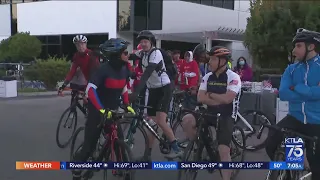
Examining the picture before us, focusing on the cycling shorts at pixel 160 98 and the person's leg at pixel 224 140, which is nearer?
the person's leg at pixel 224 140

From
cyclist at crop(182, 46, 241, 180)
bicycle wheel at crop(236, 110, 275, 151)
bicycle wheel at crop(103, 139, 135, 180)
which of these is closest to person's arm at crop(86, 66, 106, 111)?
bicycle wheel at crop(103, 139, 135, 180)

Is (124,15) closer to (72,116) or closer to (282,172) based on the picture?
(72,116)

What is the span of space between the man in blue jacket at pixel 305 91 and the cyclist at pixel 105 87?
1.82 m

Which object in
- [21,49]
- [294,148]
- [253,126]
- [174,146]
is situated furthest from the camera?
[21,49]

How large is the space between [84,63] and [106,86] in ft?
9.38

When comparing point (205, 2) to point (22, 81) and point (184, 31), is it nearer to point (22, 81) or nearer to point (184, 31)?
point (184, 31)

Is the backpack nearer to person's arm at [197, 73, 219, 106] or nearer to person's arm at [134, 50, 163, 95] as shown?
person's arm at [134, 50, 163, 95]

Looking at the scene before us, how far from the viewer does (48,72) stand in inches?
765

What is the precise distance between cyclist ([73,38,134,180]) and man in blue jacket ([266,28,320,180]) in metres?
1.82

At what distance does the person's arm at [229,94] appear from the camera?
4754 millimetres

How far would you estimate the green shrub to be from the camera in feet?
63.4

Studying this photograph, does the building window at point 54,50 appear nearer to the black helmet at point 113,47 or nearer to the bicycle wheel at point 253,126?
the bicycle wheel at point 253,126

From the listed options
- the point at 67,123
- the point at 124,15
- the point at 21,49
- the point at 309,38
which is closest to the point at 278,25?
the point at 67,123

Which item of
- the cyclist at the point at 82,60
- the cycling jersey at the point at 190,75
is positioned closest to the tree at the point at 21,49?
the cycling jersey at the point at 190,75
